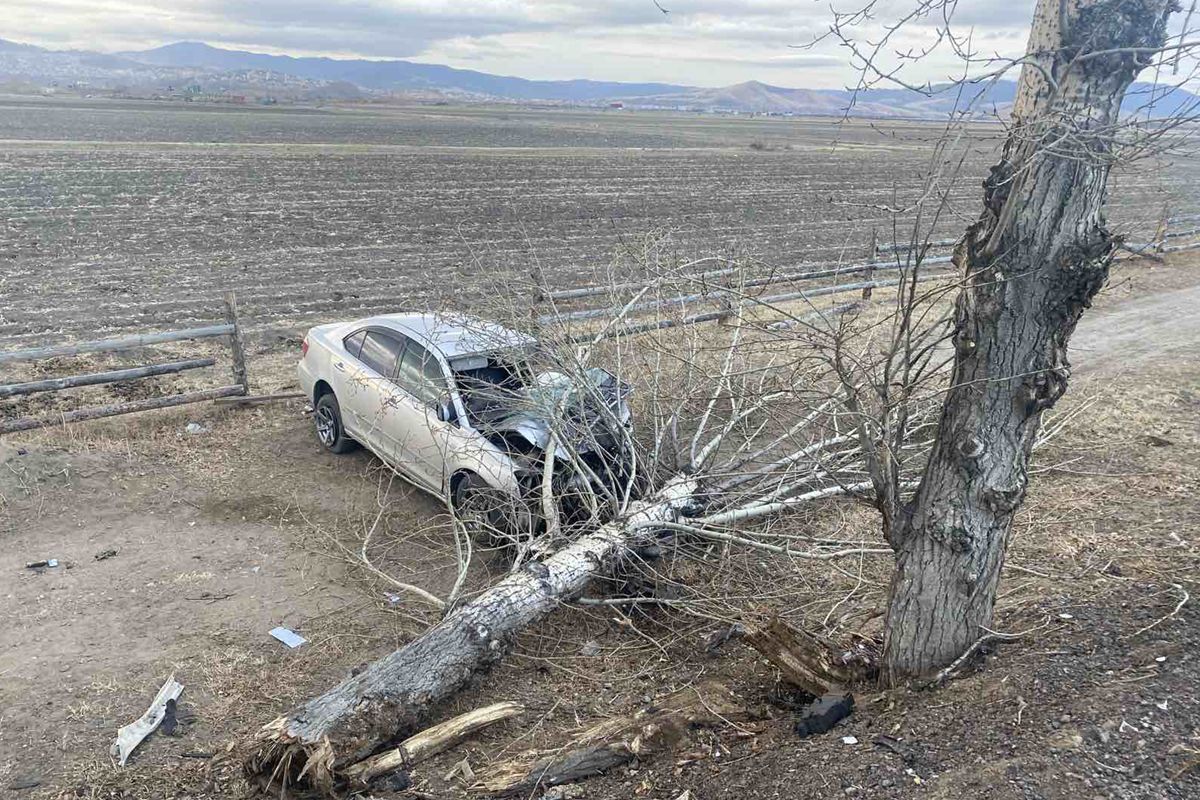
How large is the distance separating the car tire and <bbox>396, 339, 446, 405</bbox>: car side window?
3.89 feet

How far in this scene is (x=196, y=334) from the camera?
9812mm

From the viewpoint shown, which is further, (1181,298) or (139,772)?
(1181,298)

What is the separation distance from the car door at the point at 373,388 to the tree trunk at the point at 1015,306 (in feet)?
16.7

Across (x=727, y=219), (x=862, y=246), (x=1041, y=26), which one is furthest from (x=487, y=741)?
(x=727, y=219)

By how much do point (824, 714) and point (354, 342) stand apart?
238 inches

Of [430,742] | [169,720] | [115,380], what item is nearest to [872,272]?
[115,380]

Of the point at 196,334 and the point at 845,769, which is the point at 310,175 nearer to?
the point at 196,334

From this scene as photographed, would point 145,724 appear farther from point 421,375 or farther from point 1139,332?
point 1139,332

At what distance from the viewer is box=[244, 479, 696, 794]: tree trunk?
4.41 m

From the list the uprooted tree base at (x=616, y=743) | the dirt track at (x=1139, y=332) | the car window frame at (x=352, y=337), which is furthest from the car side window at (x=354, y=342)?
the dirt track at (x=1139, y=332)

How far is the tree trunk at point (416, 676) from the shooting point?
4406 millimetres

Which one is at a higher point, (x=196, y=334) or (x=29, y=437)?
(x=196, y=334)

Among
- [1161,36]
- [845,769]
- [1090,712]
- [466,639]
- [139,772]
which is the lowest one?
[139,772]

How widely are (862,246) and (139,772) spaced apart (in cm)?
2101
